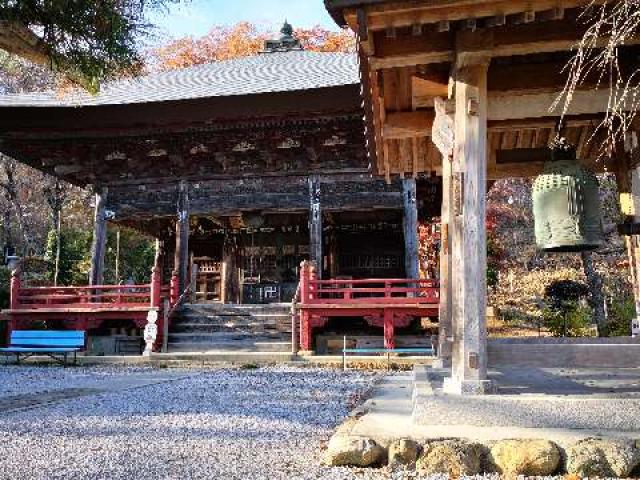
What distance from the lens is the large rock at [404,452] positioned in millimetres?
3465

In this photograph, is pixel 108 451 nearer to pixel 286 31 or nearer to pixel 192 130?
pixel 192 130

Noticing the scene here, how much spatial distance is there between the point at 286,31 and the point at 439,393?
71.4ft

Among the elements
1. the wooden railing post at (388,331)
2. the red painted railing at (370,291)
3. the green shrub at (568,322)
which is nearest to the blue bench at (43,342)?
the red painted railing at (370,291)

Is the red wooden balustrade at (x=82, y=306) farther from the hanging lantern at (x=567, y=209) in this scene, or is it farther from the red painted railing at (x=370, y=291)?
the hanging lantern at (x=567, y=209)

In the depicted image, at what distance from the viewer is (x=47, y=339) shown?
12719 mm

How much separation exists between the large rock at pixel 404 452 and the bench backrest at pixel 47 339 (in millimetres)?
10572

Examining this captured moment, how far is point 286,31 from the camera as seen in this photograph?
23.6m

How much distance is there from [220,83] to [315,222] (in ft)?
13.7

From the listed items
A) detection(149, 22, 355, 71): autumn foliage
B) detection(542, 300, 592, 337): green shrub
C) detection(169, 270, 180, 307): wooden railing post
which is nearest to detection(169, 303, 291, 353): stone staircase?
detection(169, 270, 180, 307): wooden railing post

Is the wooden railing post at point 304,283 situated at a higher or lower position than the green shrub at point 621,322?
higher

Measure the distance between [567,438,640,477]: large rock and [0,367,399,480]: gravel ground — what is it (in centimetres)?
107

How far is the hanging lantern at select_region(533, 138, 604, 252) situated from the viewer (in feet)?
14.0

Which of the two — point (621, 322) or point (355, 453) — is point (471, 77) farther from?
point (621, 322)

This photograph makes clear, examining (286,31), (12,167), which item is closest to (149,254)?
(12,167)
